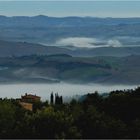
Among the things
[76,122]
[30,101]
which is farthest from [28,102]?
[76,122]

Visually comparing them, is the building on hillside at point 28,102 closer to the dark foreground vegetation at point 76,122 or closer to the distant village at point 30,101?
the distant village at point 30,101

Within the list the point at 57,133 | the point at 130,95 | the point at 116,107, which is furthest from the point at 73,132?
the point at 130,95

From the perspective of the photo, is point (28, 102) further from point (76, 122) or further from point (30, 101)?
point (76, 122)

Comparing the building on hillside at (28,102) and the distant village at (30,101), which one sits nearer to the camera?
the building on hillside at (28,102)

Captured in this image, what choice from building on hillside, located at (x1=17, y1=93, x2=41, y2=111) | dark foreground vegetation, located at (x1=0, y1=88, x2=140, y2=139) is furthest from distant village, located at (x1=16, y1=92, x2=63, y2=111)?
dark foreground vegetation, located at (x1=0, y1=88, x2=140, y2=139)

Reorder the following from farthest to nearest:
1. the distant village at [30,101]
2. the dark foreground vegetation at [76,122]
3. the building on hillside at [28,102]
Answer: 1. the distant village at [30,101]
2. the building on hillside at [28,102]
3. the dark foreground vegetation at [76,122]

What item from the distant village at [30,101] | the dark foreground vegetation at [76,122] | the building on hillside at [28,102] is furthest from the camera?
the distant village at [30,101]

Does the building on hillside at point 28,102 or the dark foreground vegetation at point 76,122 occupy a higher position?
the building on hillside at point 28,102

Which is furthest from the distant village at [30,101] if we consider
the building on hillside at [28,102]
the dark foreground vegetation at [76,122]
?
the dark foreground vegetation at [76,122]

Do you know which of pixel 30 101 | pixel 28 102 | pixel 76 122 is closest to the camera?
pixel 76 122
